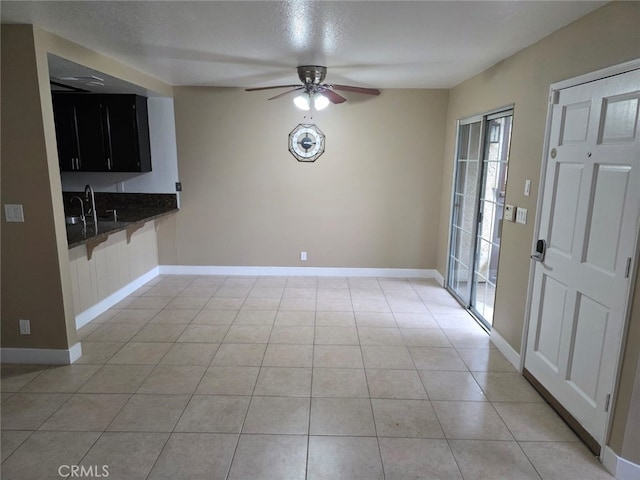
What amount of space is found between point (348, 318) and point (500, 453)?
78.5 inches

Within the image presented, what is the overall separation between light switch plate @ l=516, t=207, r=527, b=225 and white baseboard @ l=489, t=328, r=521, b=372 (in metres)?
1.03

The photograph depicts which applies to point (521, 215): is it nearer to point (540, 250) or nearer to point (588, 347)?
point (540, 250)

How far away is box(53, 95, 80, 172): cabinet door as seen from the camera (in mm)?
4359

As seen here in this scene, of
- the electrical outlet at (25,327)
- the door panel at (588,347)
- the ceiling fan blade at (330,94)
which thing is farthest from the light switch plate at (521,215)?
the electrical outlet at (25,327)

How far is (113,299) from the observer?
4.21 m

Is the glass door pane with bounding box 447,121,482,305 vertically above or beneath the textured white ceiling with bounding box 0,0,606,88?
beneath

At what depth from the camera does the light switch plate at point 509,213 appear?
10.1 feet

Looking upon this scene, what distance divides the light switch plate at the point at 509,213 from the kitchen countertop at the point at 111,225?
3505 millimetres

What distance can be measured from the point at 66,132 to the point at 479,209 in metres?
4.74

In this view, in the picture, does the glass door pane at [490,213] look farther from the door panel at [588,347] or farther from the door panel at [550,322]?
→ the door panel at [588,347]

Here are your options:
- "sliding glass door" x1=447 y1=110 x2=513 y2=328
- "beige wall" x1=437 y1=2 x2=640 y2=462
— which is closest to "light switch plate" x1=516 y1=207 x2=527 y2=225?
"beige wall" x1=437 y1=2 x2=640 y2=462

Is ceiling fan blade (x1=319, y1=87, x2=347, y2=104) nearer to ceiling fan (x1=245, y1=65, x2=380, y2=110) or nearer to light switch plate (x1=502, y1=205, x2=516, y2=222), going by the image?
ceiling fan (x1=245, y1=65, x2=380, y2=110)

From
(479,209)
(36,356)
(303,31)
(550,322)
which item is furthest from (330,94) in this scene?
(36,356)

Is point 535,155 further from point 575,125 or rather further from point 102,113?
point 102,113
